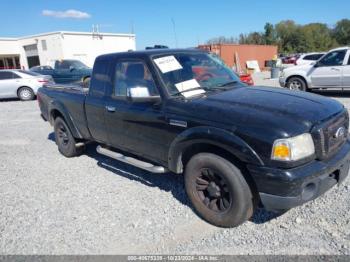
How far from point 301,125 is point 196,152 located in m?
1.12

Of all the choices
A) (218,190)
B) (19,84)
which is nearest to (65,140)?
(218,190)

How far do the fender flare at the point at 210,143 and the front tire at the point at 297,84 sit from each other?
9263 millimetres

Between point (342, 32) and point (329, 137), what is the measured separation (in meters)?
99.5

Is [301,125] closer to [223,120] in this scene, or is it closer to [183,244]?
[223,120]

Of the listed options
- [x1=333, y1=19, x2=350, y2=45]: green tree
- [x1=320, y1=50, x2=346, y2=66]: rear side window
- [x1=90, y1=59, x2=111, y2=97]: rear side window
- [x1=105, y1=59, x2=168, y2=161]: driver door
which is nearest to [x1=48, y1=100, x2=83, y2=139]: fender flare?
[x1=90, y1=59, x2=111, y2=97]: rear side window

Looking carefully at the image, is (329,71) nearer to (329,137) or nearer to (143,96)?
(329,137)

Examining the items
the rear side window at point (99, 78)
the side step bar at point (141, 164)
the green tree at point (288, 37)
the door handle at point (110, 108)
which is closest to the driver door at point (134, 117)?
the door handle at point (110, 108)

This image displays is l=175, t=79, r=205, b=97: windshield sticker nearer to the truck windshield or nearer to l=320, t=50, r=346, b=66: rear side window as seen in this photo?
the truck windshield

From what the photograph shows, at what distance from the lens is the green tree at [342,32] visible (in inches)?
3332

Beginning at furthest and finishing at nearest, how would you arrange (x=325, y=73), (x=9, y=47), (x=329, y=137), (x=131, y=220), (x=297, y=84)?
(x=9, y=47) < (x=297, y=84) < (x=325, y=73) < (x=131, y=220) < (x=329, y=137)

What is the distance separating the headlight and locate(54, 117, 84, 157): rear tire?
3.99m

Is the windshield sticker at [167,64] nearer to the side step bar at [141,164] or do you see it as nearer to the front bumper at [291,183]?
the side step bar at [141,164]

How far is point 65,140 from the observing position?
5922 mm

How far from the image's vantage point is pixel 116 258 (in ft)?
9.70
